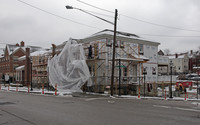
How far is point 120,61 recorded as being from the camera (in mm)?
27531

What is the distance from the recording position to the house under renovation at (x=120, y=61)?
25170 mm

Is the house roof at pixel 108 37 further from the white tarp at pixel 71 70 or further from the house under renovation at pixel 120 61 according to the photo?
the white tarp at pixel 71 70

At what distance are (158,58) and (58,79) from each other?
20732 millimetres

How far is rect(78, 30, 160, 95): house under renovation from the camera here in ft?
82.6

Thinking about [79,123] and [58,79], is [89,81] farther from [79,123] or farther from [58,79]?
[79,123]

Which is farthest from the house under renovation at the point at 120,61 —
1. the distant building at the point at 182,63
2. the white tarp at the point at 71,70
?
the distant building at the point at 182,63

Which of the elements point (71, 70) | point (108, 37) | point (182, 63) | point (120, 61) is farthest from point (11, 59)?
point (182, 63)

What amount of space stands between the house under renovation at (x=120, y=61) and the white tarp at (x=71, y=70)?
153 centimetres

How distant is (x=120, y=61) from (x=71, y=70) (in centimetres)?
700

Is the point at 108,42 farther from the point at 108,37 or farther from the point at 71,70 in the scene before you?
the point at 71,70

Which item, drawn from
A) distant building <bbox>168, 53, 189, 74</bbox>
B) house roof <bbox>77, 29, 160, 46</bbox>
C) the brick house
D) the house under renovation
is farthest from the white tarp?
distant building <bbox>168, 53, 189, 74</bbox>

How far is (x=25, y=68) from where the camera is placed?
44.5m

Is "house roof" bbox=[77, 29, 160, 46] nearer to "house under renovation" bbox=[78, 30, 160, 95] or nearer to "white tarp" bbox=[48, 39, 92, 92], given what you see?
"house under renovation" bbox=[78, 30, 160, 95]

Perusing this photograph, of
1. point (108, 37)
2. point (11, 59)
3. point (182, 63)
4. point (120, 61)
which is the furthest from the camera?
point (182, 63)
